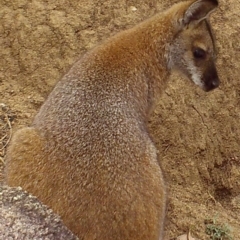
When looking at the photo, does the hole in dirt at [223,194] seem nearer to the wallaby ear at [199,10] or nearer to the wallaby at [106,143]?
the wallaby at [106,143]

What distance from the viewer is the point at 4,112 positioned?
5.87 meters

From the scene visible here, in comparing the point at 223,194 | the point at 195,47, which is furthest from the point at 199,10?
the point at 223,194

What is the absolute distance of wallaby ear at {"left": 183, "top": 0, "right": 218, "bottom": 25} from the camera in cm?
465

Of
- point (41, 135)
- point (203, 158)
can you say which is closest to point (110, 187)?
point (41, 135)

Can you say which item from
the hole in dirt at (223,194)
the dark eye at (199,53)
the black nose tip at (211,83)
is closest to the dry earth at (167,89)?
the hole in dirt at (223,194)

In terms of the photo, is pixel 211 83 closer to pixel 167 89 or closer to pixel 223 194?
pixel 167 89

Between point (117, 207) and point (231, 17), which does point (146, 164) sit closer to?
point (117, 207)

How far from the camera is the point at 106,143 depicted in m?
4.03

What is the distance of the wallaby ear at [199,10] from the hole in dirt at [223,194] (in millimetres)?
2270

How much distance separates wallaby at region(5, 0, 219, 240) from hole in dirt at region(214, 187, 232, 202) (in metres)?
1.98

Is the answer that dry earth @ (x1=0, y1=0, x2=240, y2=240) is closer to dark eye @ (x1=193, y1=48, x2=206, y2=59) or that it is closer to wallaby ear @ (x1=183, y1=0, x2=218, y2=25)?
dark eye @ (x1=193, y1=48, x2=206, y2=59)

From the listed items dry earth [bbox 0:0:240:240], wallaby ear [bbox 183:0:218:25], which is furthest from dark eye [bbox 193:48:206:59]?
dry earth [bbox 0:0:240:240]

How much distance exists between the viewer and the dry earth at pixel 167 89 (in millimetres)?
6191

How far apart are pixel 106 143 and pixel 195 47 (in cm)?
128
